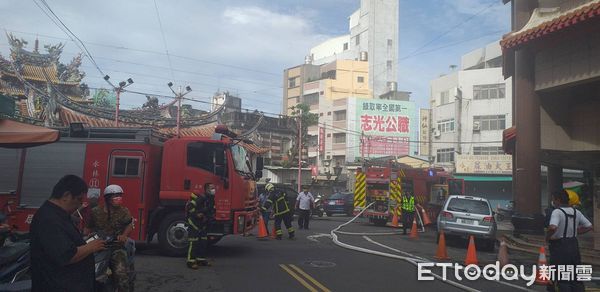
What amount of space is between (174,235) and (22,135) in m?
4.12

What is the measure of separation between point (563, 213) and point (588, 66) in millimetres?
6662

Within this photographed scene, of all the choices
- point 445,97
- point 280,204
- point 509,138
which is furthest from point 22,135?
point 445,97

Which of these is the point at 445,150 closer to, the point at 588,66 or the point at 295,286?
the point at 588,66

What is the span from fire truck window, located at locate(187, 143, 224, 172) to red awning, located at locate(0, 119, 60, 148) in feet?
11.2

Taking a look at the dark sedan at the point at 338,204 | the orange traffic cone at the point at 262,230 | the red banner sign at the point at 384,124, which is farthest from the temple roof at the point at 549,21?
the red banner sign at the point at 384,124

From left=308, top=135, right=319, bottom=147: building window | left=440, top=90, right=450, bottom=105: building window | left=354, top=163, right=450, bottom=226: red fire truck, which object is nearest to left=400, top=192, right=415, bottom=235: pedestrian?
left=354, top=163, right=450, bottom=226: red fire truck

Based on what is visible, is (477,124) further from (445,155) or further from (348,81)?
(348,81)

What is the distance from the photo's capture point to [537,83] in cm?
1370

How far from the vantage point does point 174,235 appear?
10.8 metres

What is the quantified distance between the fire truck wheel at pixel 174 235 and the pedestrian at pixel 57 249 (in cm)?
694

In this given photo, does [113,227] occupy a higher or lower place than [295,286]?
higher

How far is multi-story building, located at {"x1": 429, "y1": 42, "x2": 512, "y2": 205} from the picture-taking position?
4253 cm

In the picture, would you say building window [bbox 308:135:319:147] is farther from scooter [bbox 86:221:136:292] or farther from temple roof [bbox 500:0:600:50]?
scooter [bbox 86:221:136:292]

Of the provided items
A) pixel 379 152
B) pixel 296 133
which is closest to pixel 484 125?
pixel 379 152
